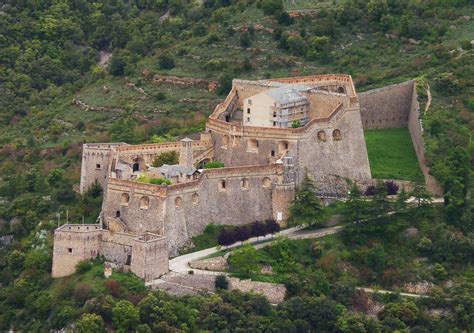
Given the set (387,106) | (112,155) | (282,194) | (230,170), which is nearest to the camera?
(230,170)

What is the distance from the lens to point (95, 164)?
9606 centimetres

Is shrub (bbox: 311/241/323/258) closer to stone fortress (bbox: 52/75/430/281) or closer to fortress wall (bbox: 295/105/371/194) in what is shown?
stone fortress (bbox: 52/75/430/281)

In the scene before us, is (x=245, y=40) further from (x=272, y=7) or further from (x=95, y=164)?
(x=95, y=164)

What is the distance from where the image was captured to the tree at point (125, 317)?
84.4m

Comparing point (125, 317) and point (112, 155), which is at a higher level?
point (112, 155)

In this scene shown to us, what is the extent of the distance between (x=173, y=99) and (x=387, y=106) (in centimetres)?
1673

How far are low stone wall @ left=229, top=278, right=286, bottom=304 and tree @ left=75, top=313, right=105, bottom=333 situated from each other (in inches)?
280

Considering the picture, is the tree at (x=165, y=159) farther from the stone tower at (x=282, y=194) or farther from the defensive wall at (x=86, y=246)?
the defensive wall at (x=86, y=246)

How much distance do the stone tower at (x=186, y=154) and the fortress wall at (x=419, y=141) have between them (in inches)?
491

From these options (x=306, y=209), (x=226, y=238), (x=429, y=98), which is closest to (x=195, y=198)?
(x=226, y=238)

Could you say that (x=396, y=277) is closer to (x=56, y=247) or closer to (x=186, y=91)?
(x=56, y=247)

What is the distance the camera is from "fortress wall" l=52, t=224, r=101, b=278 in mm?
89750

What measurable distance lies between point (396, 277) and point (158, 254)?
12.2 m

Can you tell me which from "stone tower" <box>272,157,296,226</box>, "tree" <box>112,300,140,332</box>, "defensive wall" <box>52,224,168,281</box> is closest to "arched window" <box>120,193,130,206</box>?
"defensive wall" <box>52,224,168,281</box>
